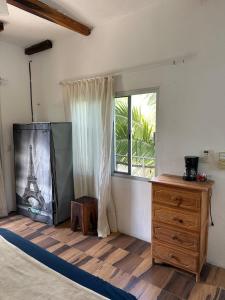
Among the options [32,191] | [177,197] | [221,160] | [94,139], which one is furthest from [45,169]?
[221,160]

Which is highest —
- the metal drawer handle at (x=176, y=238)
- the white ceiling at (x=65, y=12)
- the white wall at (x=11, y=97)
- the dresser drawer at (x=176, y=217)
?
the white ceiling at (x=65, y=12)

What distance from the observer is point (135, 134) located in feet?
9.24

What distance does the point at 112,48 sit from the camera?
9.06ft

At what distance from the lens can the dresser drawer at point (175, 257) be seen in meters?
2.03

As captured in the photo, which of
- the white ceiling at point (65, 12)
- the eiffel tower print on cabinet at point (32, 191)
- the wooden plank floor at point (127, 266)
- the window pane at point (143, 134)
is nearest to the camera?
the wooden plank floor at point (127, 266)

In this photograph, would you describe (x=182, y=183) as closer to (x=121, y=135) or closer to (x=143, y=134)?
(x=143, y=134)

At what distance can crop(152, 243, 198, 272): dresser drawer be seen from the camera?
203 centimetres

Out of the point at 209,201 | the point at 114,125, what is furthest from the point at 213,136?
the point at 114,125

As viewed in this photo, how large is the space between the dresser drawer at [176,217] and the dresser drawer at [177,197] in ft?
0.21

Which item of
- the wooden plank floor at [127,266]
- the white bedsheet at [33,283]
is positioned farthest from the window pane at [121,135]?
the white bedsheet at [33,283]

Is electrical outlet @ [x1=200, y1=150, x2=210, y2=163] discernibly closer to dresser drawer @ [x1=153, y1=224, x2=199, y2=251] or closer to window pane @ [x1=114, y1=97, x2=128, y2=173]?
dresser drawer @ [x1=153, y1=224, x2=199, y2=251]

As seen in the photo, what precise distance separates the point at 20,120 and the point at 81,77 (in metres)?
1.39

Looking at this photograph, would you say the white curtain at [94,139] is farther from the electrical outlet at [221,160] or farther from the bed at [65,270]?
the bed at [65,270]

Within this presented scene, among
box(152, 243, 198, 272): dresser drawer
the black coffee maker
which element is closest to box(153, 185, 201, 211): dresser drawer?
the black coffee maker
